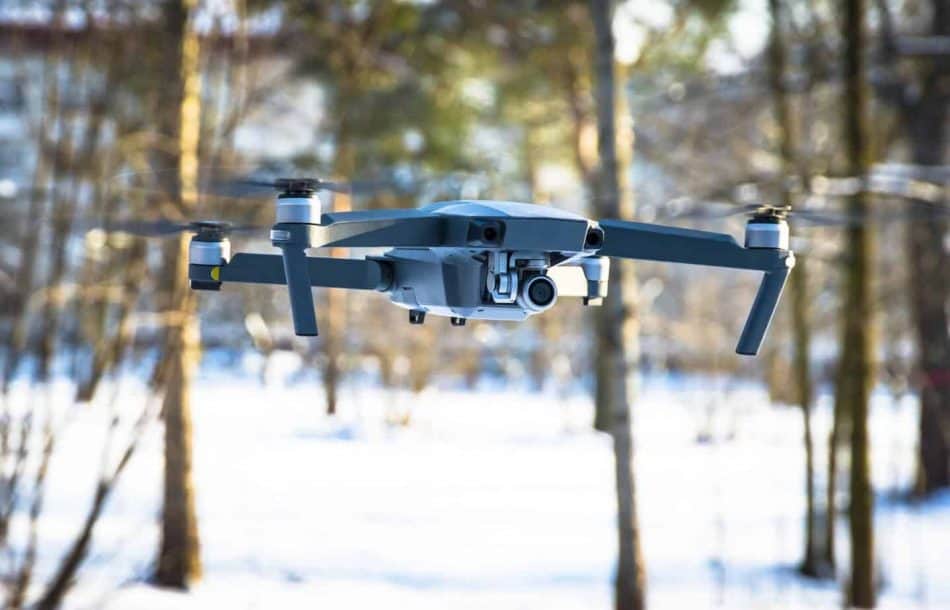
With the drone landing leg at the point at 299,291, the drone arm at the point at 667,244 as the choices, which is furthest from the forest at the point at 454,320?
the drone arm at the point at 667,244

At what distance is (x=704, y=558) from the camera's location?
9.56 meters

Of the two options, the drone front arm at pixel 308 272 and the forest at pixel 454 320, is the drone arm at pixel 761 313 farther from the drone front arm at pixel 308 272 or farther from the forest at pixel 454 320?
the drone front arm at pixel 308 272

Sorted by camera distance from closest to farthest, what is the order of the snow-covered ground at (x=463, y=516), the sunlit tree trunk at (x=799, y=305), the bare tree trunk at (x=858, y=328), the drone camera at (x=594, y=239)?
1. the drone camera at (x=594, y=239)
2. the bare tree trunk at (x=858, y=328)
3. the snow-covered ground at (x=463, y=516)
4. the sunlit tree trunk at (x=799, y=305)

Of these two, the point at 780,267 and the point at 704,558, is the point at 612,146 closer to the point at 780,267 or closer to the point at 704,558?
the point at 704,558

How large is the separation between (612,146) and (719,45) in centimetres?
813

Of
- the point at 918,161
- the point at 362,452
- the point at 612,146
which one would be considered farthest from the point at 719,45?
the point at 612,146

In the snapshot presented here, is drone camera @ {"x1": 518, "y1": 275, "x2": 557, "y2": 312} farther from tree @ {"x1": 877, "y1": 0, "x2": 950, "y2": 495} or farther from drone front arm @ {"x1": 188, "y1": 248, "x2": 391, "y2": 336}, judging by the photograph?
tree @ {"x1": 877, "y1": 0, "x2": 950, "y2": 495}

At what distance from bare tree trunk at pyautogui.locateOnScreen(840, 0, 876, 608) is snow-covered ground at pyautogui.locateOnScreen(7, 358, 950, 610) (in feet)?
3.96

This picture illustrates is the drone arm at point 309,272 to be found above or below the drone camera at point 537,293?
above

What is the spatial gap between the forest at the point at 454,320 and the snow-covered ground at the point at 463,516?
0.05 meters

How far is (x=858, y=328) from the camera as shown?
23.4 ft

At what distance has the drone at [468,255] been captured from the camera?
4.67ft

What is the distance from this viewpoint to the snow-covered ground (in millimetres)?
8203

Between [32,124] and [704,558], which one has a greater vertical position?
[32,124]
